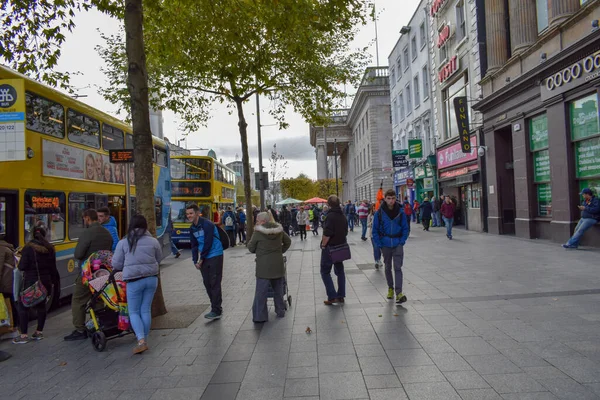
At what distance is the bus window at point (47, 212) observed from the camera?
7559mm

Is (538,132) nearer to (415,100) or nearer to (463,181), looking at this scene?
(463,181)

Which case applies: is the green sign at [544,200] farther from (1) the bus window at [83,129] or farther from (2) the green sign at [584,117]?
(1) the bus window at [83,129]

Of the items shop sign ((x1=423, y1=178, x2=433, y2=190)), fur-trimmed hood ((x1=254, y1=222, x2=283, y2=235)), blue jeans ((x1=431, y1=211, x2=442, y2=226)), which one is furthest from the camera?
shop sign ((x1=423, y1=178, x2=433, y2=190))

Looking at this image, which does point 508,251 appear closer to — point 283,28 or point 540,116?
point 540,116

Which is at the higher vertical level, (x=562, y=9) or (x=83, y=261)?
(x=562, y=9)

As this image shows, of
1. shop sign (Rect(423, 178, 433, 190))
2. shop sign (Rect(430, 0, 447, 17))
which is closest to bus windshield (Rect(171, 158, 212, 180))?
shop sign (Rect(430, 0, 447, 17))

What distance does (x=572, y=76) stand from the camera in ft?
41.4

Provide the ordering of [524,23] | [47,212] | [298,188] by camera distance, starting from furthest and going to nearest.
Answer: [298,188], [524,23], [47,212]

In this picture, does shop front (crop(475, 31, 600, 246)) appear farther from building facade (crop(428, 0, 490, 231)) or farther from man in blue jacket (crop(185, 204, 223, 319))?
man in blue jacket (crop(185, 204, 223, 319))

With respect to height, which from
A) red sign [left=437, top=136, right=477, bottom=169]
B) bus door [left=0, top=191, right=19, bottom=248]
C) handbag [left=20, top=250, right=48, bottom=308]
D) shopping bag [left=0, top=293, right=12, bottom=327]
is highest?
red sign [left=437, top=136, right=477, bottom=169]

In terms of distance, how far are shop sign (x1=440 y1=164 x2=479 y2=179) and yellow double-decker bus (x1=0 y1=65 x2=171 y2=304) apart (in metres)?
15.6

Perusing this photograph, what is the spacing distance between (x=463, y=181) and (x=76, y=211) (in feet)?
56.7

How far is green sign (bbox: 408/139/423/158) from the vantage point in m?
28.6

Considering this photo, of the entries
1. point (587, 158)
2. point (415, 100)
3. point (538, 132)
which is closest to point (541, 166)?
Answer: point (538, 132)
